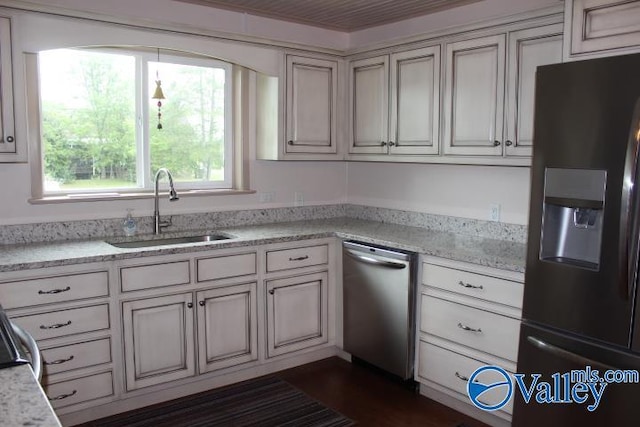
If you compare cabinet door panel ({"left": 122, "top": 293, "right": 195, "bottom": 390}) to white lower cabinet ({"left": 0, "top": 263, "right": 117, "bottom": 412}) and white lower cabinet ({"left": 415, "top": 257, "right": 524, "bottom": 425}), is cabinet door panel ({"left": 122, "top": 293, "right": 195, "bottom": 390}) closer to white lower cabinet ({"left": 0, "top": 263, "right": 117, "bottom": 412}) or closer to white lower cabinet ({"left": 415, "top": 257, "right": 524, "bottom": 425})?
white lower cabinet ({"left": 0, "top": 263, "right": 117, "bottom": 412})

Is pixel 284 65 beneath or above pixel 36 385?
above

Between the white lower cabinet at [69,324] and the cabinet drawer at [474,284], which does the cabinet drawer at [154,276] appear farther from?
the cabinet drawer at [474,284]

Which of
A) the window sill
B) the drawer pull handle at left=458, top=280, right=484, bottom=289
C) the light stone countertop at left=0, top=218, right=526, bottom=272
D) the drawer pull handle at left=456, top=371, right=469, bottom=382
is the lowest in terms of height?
the drawer pull handle at left=456, top=371, right=469, bottom=382

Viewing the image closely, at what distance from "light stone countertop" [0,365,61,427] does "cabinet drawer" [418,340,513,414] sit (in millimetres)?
→ 2287

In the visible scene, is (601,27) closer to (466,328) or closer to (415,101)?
(415,101)

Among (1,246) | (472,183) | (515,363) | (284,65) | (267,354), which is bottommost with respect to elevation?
(267,354)

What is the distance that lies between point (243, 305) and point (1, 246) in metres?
1.36

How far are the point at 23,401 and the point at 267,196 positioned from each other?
3.17 metres

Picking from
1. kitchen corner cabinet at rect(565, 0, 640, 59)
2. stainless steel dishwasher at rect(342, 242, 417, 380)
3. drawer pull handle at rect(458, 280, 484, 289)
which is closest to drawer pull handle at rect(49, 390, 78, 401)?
stainless steel dishwasher at rect(342, 242, 417, 380)

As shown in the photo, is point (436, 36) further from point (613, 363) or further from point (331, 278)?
point (613, 363)

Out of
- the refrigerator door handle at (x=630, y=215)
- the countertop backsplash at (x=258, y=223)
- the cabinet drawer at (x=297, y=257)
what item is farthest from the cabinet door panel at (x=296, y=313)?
the refrigerator door handle at (x=630, y=215)

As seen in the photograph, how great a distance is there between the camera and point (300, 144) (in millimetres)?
3912

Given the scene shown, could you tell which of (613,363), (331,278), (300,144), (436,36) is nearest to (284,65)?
(300,144)

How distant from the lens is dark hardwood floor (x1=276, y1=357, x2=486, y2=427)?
299 cm
